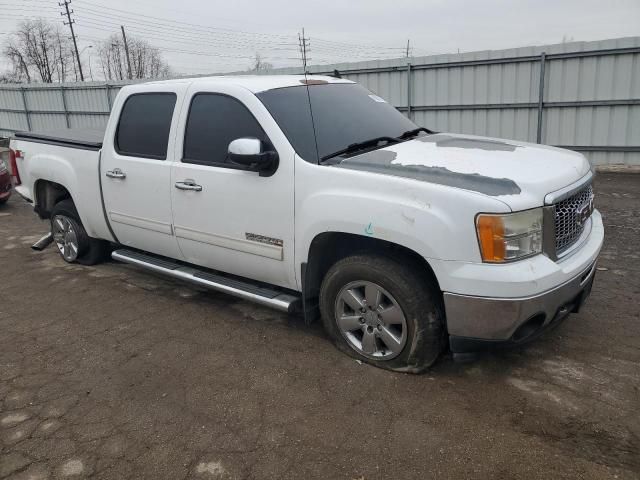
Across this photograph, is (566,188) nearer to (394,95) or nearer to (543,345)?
(543,345)

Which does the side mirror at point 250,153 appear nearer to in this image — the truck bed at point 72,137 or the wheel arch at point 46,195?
the truck bed at point 72,137

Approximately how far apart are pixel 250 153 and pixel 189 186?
0.87 m

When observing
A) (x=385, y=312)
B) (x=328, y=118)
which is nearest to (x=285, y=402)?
(x=385, y=312)

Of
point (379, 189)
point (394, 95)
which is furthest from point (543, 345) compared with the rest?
point (394, 95)

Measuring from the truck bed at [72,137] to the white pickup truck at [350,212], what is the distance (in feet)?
0.66

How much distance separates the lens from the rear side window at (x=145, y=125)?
449 centimetres

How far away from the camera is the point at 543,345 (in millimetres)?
3766

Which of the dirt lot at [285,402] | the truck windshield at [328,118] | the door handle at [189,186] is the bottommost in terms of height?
the dirt lot at [285,402]

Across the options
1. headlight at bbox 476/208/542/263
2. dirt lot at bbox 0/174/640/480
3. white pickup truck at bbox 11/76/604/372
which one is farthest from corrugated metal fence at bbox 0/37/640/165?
headlight at bbox 476/208/542/263

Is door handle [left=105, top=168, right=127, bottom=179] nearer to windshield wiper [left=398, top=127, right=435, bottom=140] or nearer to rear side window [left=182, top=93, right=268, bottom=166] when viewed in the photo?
rear side window [left=182, top=93, right=268, bottom=166]

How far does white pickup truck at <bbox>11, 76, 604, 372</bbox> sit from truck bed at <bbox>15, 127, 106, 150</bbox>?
0.20 meters

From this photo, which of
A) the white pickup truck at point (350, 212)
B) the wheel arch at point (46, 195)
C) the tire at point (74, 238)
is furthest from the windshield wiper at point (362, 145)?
the wheel arch at point (46, 195)

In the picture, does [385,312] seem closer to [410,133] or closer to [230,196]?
[230,196]

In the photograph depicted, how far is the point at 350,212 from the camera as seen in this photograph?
3.29 m
